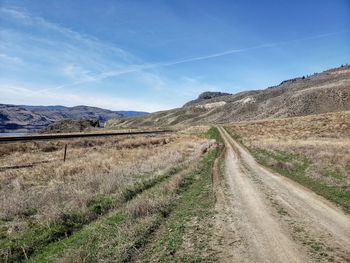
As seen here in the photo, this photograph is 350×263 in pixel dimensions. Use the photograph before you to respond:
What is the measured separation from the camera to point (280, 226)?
9.77 m

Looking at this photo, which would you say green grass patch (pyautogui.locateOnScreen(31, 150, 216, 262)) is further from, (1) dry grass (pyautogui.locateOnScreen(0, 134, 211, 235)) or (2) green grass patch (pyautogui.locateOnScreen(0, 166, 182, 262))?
(1) dry grass (pyautogui.locateOnScreen(0, 134, 211, 235))

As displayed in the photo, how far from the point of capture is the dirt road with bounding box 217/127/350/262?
7.76 m

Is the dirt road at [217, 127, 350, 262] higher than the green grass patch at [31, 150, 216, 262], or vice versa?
the dirt road at [217, 127, 350, 262]

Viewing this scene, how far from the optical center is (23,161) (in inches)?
1002

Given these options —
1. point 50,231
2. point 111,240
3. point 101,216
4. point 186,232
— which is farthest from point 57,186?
point 186,232

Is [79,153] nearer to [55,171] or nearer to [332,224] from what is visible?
[55,171]

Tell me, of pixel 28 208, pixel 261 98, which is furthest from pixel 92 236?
pixel 261 98

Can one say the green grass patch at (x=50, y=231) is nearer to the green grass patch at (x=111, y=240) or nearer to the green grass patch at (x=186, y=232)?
the green grass patch at (x=111, y=240)

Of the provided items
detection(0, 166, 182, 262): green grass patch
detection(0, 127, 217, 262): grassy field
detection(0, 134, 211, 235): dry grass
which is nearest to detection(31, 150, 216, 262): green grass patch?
detection(0, 127, 217, 262): grassy field

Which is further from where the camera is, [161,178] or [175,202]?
[161,178]

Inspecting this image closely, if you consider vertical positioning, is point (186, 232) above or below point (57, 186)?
above

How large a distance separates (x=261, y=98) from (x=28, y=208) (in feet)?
600

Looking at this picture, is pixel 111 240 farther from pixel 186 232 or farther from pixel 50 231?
pixel 186 232

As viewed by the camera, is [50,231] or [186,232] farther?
[186,232]
